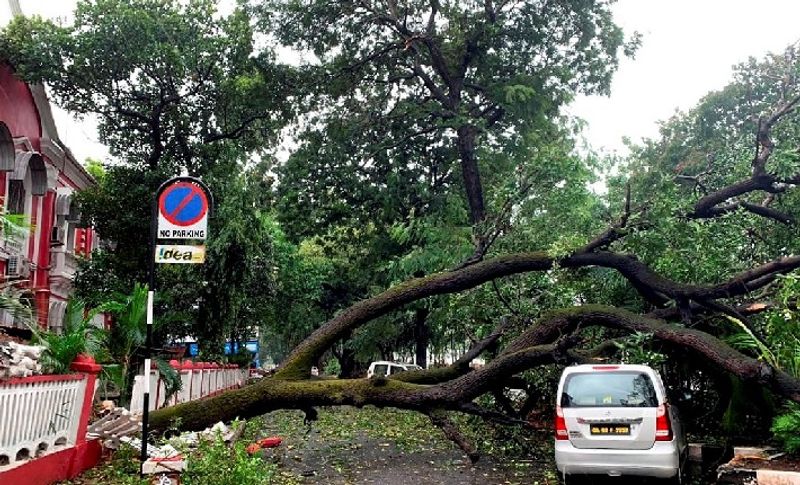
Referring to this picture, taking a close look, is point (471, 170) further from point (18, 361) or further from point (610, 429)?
point (18, 361)

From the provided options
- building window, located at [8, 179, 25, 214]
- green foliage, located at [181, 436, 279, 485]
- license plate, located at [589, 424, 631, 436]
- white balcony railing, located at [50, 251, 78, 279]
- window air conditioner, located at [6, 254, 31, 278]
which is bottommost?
green foliage, located at [181, 436, 279, 485]

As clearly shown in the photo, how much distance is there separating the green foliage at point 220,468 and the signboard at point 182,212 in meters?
2.40

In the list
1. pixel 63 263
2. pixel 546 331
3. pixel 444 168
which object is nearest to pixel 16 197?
pixel 63 263

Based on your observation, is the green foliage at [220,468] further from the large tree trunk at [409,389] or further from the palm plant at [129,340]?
the palm plant at [129,340]

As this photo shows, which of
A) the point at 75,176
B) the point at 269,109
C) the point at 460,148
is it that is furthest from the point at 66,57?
the point at 460,148

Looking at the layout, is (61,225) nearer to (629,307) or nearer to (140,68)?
(140,68)

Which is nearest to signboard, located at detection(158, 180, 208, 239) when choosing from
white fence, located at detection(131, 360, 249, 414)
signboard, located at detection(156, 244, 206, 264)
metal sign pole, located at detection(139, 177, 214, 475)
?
metal sign pole, located at detection(139, 177, 214, 475)

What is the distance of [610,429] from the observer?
323 inches

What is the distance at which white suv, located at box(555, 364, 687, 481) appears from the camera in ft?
26.5

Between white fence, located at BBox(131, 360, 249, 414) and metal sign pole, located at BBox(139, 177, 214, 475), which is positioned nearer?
metal sign pole, located at BBox(139, 177, 214, 475)

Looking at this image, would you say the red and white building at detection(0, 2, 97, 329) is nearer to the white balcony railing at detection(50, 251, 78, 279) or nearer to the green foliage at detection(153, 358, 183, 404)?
the white balcony railing at detection(50, 251, 78, 279)

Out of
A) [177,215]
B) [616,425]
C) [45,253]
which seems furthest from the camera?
[45,253]

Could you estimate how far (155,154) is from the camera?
65.3ft

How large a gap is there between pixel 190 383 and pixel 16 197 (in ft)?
23.3
